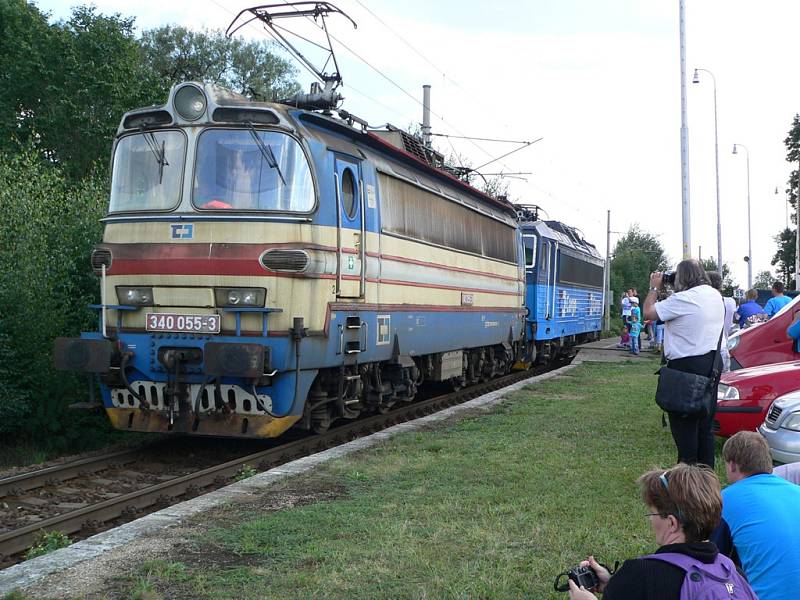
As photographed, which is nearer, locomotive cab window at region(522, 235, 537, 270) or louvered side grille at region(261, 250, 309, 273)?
louvered side grille at region(261, 250, 309, 273)

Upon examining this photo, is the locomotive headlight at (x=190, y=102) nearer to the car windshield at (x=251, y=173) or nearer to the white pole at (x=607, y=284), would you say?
the car windshield at (x=251, y=173)

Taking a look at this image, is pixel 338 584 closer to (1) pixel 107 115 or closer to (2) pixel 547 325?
(2) pixel 547 325

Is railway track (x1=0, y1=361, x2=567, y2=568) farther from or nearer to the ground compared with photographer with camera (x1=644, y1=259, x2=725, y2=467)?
nearer to the ground

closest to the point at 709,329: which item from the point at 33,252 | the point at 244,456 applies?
the point at 244,456

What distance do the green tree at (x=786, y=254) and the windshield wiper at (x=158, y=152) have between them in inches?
2032

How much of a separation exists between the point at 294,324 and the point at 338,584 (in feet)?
13.0

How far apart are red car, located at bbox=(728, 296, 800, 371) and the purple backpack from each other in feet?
32.7

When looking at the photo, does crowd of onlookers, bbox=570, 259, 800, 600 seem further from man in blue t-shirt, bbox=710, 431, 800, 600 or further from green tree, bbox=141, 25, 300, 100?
green tree, bbox=141, 25, 300, 100

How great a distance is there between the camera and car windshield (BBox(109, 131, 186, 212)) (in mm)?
Result: 8812

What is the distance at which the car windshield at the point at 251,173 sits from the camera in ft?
28.0

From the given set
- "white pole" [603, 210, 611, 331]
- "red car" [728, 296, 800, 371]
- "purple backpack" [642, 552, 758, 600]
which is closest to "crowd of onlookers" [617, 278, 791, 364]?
"red car" [728, 296, 800, 371]

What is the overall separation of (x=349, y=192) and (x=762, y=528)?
680cm

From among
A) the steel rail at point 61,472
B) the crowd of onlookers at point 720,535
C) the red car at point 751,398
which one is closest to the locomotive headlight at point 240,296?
the steel rail at point 61,472

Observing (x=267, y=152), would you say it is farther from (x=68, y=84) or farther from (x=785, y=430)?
(x=68, y=84)
